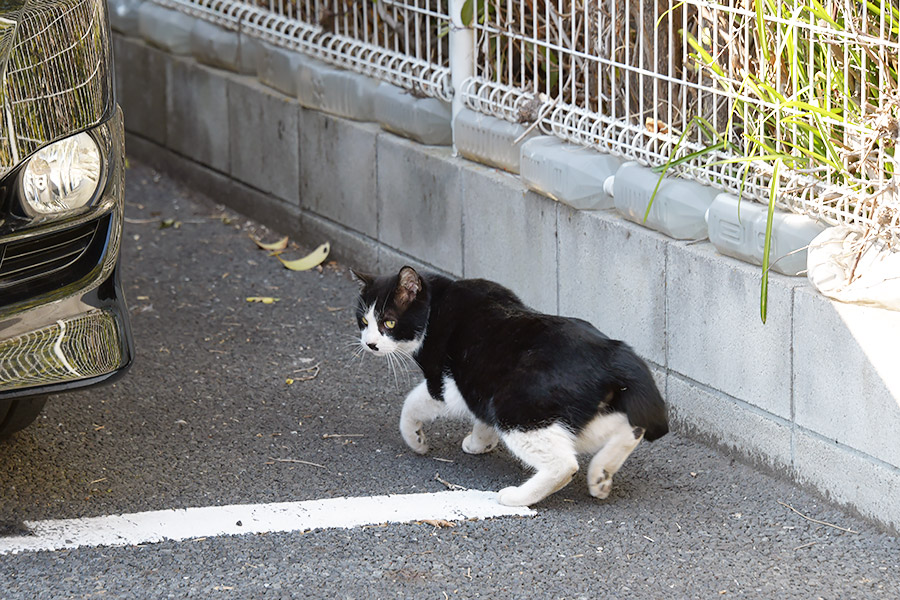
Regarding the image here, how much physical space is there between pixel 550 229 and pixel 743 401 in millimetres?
1154

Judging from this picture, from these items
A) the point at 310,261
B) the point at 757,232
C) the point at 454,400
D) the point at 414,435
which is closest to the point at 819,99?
the point at 757,232

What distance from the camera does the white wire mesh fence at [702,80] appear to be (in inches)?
142

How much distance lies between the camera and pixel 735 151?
416 centimetres

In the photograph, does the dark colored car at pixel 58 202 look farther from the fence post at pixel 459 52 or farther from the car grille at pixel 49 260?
the fence post at pixel 459 52

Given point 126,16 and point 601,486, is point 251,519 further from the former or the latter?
point 126,16

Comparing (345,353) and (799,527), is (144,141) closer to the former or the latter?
(345,353)

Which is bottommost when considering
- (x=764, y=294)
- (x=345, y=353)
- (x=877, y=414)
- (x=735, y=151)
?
(x=345, y=353)

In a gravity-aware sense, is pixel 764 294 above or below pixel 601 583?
above

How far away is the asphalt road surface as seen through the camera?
11.1 ft

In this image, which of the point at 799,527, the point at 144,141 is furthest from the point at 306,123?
the point at 799,527

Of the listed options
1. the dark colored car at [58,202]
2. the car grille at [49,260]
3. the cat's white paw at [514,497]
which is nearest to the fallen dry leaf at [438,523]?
the cat's white paw at [514,497]

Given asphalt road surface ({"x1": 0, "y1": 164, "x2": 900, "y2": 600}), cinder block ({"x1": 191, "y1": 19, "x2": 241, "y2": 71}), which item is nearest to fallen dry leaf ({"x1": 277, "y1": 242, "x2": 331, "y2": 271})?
asphalt road surface ({"x1": 0, "y1": 164, "x2": 900, "y2": 600})

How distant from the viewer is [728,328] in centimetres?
407

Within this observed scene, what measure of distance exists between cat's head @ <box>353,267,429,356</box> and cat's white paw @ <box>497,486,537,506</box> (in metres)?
0.63
